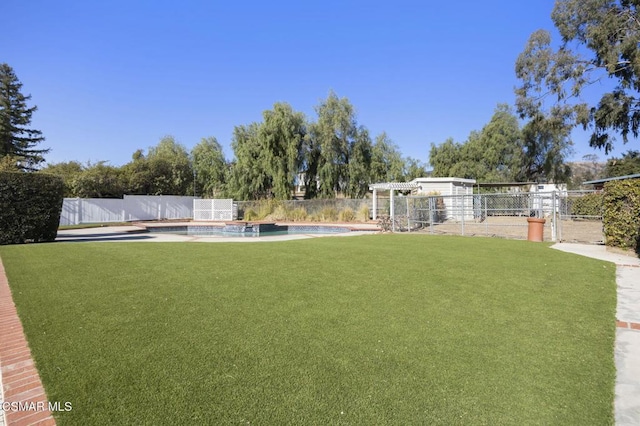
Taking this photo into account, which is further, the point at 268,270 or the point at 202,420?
the point at 268,270

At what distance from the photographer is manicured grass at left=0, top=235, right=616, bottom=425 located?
228 cm

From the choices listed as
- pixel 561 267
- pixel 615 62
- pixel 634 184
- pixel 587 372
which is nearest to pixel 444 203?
pixel 615 62

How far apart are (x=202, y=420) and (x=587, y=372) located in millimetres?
2989

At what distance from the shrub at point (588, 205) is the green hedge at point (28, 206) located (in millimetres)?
26121

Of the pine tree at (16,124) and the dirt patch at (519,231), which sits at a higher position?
the pine tree at (16,124)

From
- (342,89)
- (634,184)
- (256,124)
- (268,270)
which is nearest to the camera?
(268,270)

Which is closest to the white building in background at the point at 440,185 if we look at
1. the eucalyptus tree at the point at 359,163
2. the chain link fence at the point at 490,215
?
the chain link fence at the point at 490,215

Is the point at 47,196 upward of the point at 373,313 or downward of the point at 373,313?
upward

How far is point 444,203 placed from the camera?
79.9 ft

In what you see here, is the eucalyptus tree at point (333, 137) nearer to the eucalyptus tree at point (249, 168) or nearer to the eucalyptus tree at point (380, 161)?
the eucalyptus tree at point (380, 161)

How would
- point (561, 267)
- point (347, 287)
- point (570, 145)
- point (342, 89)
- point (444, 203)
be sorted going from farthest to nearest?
1. point (570, 145)
2. point (342, 89)
3. point (444, 203)
4. point (561, 267)
5. point (347, 287)

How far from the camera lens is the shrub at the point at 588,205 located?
20702mm

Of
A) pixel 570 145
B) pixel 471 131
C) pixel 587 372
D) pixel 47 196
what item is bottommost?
pixel 587 372

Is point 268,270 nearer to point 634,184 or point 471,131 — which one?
point 634,184
